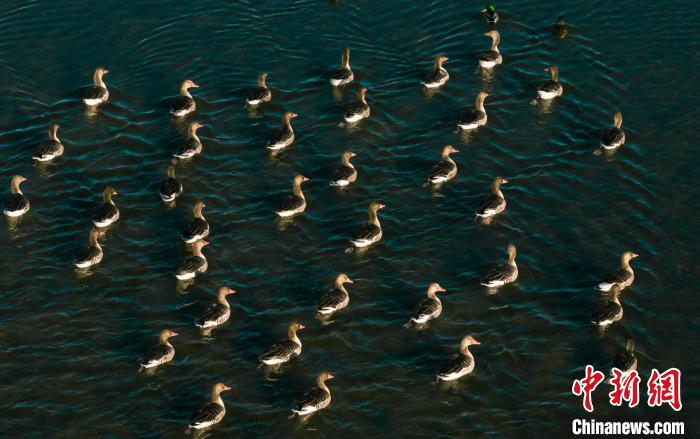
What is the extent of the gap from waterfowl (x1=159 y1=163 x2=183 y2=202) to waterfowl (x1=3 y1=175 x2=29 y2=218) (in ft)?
15.1

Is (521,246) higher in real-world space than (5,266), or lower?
higher

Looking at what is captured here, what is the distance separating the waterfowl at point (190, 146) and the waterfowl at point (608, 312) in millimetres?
15500

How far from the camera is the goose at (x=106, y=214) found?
38594mm

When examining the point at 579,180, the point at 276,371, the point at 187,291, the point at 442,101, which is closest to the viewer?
the point at 276,371

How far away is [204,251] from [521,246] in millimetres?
10394

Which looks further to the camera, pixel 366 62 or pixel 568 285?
pixel 366 62

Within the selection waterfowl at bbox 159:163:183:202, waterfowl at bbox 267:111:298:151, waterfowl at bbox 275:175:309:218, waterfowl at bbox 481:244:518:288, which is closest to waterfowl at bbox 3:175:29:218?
waterfowl at bbox 159:163:183:202

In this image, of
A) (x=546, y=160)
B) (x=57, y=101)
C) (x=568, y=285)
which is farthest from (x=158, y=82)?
(x=568, y=285)

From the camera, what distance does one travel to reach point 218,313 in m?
34.8

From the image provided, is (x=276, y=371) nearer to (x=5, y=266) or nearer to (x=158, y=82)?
(x=5, y=266)

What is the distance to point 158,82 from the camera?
46000 mm

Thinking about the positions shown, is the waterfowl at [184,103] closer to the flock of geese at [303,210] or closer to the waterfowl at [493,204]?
the flock of geese at [303,210]

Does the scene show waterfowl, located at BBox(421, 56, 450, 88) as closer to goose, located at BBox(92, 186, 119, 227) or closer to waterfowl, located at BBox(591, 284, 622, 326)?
waterfowl, located at BBox(591, 284, 622, 326)

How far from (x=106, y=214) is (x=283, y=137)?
7.22 meters
